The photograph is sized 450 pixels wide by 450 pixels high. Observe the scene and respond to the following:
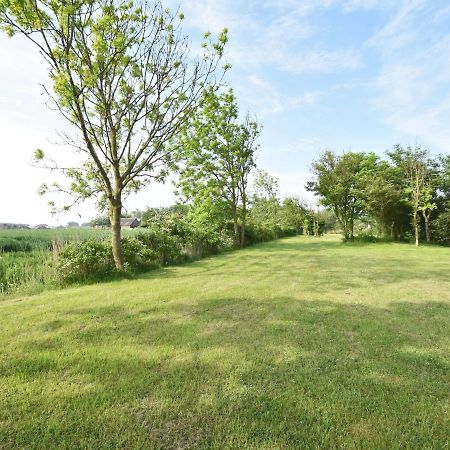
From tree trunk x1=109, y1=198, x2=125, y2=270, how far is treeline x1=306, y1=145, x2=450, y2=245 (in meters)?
18.5

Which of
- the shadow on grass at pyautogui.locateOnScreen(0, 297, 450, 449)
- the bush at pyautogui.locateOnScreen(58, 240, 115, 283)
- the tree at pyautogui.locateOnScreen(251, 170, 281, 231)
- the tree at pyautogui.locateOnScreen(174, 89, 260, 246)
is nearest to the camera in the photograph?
the shadow on grass at pyautogui.locateOnScreen(0, 297, 450, 449)

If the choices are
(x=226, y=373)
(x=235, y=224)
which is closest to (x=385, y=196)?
(x=235, y=224)

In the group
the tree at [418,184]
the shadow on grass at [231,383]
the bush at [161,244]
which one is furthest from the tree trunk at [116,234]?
the tree at [418,184]

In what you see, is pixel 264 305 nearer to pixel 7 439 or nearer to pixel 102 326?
pixel 102 326

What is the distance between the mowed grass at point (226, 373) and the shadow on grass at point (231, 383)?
12 millimetres

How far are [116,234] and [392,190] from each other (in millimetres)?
19994

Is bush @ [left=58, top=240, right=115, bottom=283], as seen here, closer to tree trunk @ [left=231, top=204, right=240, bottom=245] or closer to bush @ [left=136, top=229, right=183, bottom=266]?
bush @ [left=136, top=229, right=183, bottom=266]

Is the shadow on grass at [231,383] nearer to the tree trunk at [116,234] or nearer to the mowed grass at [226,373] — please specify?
the mowed grass at [226,373]

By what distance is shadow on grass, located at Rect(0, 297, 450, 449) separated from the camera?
7.13 feet

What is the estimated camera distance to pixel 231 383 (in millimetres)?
2801

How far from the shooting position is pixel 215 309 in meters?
5.19

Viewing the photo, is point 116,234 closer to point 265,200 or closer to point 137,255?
point 137,255

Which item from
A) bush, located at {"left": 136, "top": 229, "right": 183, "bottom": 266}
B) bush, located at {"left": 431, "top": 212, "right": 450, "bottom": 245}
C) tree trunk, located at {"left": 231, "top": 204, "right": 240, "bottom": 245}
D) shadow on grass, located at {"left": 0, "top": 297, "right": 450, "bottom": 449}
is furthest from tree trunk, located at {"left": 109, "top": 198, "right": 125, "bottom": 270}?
bush, located at {"left": 431, "top": 212, "right": 450, "bottom": 245}

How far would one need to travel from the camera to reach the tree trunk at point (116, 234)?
890 cm
